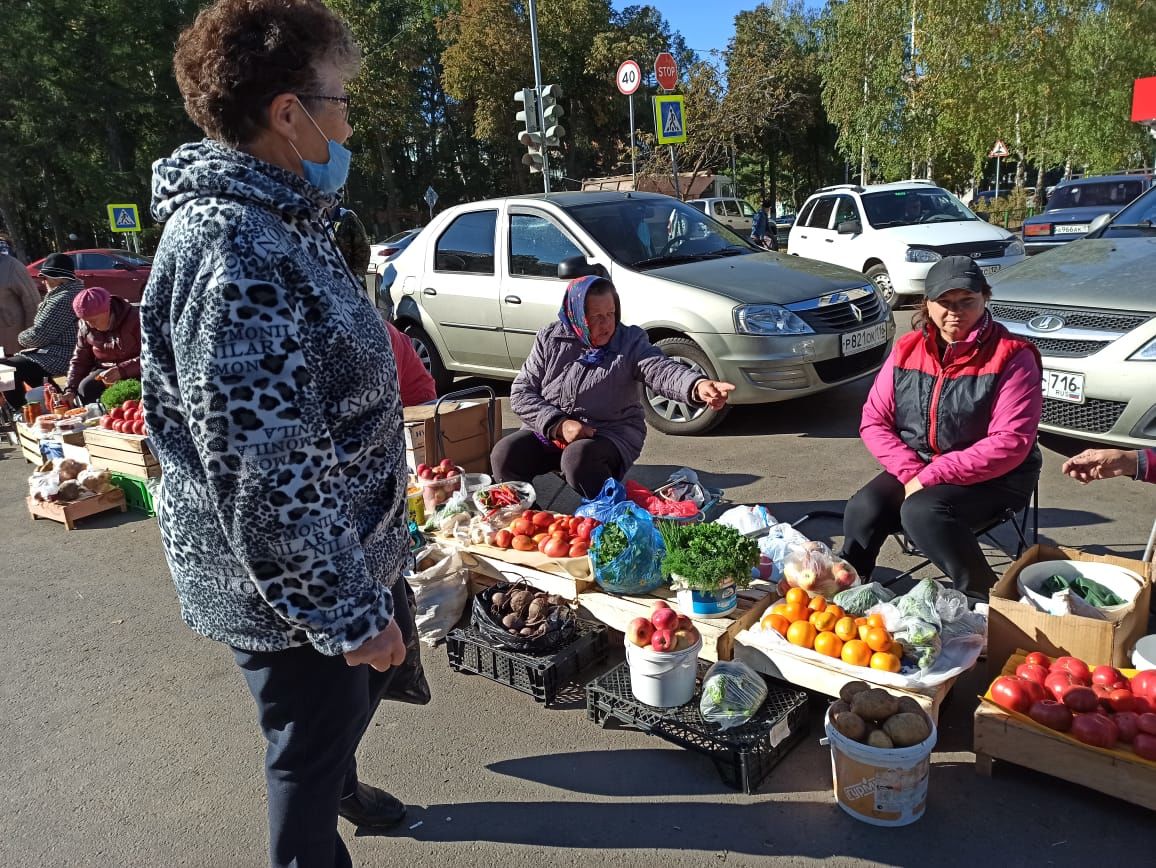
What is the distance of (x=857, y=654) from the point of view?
288 centimetres

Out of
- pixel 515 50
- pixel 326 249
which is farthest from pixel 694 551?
pixel 515 50

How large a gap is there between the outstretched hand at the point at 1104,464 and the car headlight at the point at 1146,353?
2183mm

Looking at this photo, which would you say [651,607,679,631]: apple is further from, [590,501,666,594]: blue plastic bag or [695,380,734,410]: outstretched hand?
[695,380,734,410]: outstretched hand

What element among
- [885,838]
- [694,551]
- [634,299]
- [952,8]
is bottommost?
[885,838]

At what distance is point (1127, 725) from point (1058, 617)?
48cm

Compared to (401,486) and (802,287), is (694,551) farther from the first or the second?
(802,287)

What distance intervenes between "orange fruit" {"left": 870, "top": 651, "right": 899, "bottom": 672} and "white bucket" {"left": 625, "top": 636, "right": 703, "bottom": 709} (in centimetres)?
61

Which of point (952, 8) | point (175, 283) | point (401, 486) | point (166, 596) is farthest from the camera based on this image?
point (952, 8)

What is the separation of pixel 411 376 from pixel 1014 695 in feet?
11.4

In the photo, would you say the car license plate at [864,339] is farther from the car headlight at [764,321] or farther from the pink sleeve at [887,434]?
the pink sleeve at [887,434]

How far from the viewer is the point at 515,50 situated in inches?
1323

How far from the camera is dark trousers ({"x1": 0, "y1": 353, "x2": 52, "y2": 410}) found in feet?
28.0

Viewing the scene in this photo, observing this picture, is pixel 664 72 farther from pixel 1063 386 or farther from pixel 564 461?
pixel 564 461

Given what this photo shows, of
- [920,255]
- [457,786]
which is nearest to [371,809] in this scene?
[457,786]
